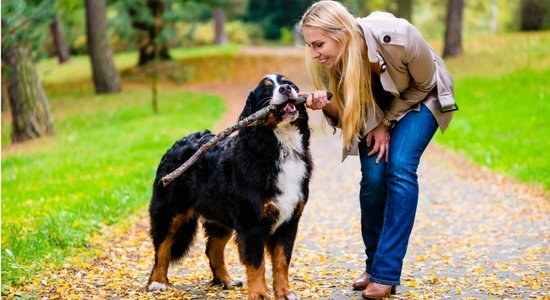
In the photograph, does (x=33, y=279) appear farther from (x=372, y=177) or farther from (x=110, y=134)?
(x=110, y=134)

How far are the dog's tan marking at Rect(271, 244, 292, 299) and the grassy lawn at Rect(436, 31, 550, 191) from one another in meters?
5.77

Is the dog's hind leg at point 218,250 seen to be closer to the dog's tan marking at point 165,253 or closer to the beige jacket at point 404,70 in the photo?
the dog's tan marking at point 165,253

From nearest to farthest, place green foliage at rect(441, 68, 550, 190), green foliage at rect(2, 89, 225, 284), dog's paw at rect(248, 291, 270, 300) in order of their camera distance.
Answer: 1. dog's paw at rect(248, 291, 270, 300)
2. green foliage at rect(2, 89, 225, 284)
3. green foliage at rect(441, 68, 550, 190)

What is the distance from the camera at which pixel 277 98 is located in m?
4.79

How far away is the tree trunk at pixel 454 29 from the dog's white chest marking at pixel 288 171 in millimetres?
22077

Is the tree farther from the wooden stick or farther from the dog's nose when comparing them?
the dog's nose

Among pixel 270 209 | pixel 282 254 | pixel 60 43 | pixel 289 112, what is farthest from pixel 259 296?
pixel 60 43

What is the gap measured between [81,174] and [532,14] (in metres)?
25.5

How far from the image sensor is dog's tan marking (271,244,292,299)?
16.8 ft

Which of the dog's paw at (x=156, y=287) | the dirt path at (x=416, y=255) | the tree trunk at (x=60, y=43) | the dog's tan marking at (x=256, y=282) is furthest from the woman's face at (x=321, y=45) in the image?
the tree trunk at (x=60, y=43)

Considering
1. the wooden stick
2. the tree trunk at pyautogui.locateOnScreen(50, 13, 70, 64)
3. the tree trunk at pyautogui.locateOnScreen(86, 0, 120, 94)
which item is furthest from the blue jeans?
the tree trunk at pyautogui.locateOnScreen(50, 13, 70, 64)

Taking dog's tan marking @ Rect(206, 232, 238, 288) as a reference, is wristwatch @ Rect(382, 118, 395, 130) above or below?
above

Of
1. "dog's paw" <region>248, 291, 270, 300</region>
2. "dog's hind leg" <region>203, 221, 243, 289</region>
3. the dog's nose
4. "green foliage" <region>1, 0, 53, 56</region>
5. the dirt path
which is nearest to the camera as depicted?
the dog's nose

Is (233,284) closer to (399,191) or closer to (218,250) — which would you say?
(218,250)
